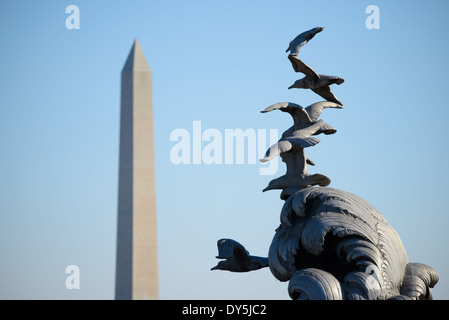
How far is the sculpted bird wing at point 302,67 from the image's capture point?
818 cm

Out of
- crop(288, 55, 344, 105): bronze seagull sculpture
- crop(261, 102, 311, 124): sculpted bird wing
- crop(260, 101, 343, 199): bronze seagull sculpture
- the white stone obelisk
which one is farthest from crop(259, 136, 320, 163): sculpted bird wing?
the white stone obelisk

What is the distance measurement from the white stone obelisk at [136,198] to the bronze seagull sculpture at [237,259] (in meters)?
38.1

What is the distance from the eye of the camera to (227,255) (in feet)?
27.6

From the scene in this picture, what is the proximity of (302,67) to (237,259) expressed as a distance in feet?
5.78

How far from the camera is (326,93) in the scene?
27.8ft

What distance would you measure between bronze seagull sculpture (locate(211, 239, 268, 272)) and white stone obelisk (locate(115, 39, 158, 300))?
38138mm

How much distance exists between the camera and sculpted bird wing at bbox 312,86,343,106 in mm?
8422

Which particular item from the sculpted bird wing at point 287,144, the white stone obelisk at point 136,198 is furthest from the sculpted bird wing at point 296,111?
the white stone obelisk at point 136,198

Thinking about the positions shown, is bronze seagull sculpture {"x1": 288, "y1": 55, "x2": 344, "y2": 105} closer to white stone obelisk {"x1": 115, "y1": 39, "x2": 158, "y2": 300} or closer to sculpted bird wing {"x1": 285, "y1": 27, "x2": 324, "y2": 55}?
sculpted bird wing {"x1": 285, "y1": 27, "x2": 324, "y2": 55}

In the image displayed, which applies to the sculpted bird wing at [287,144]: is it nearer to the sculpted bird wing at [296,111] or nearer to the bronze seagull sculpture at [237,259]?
the sculpted bird wing at [296,111]

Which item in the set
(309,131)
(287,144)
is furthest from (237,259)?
(309,131)

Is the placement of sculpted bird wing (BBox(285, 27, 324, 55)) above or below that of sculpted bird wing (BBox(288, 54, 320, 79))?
→ above
